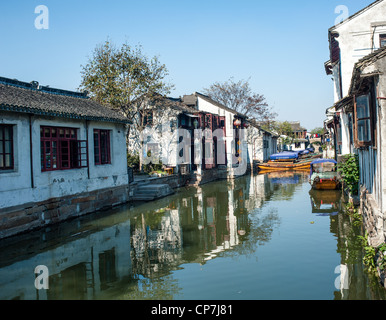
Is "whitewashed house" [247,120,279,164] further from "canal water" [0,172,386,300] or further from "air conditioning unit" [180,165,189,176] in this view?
"canal water" [0,172,386,300]

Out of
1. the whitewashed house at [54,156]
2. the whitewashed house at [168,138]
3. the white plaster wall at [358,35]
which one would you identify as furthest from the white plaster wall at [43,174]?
the white plaster wall at [358,35]

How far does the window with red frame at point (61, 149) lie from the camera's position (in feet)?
45.0

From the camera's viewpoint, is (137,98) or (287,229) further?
(137,98)

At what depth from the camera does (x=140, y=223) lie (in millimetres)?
13922

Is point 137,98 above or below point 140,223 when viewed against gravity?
above

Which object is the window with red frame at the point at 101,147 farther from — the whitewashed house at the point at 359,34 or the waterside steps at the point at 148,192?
the whitewashed house at the point at 359,34

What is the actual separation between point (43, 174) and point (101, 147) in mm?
4127

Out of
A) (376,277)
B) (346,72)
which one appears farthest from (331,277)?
(346,72)

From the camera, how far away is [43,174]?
43.8 feet

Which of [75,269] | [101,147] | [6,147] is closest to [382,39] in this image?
[101,147]

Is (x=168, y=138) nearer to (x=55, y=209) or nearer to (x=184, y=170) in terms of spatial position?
(x=184, y=170)

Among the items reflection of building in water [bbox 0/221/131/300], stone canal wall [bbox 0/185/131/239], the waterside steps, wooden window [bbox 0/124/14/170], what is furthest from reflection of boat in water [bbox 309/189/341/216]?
wooden window [bbox 0/124/14/170]
